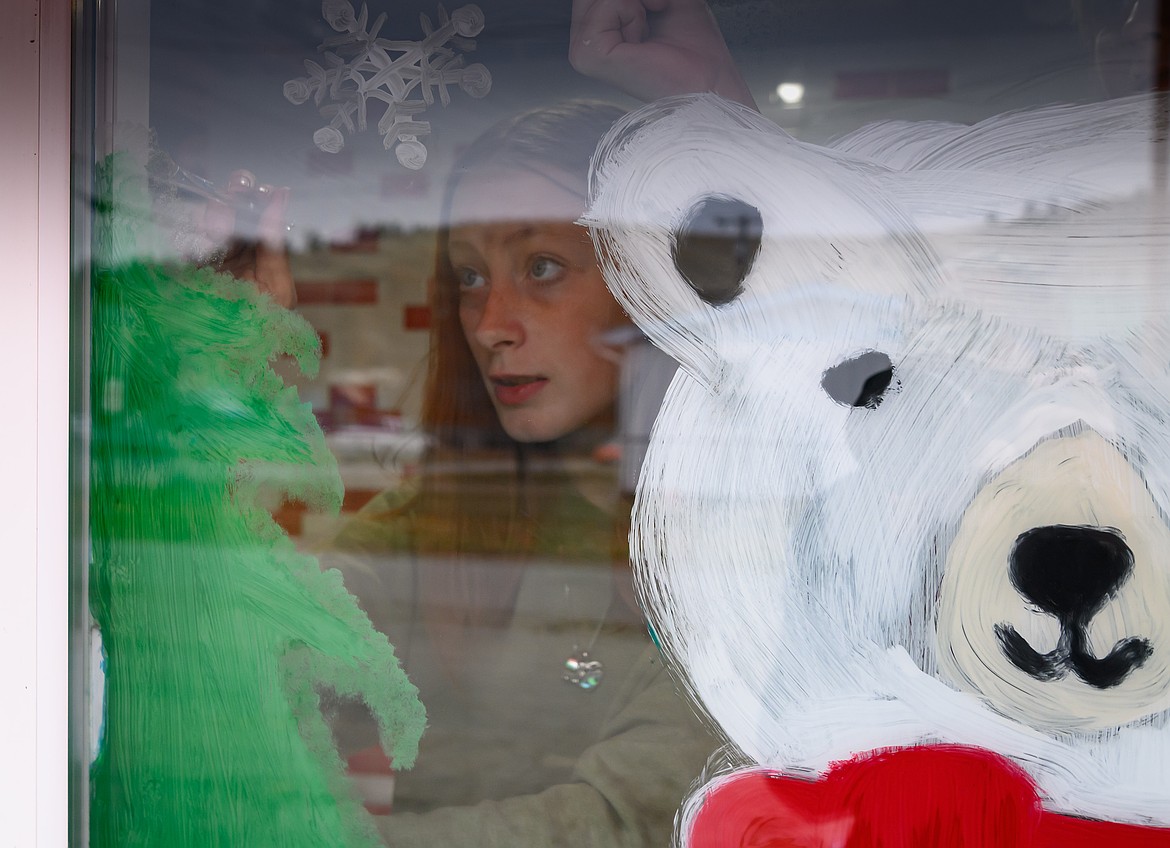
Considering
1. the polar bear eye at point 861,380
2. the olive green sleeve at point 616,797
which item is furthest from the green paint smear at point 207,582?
the polar bear eye at point 861,380

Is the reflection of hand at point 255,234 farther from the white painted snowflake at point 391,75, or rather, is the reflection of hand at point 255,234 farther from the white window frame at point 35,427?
the white window frame at point 35,427

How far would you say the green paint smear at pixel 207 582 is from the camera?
1518 millimetres

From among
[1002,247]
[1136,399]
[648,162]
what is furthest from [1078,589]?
[648,162]

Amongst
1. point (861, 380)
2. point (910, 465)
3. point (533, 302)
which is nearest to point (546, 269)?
point (533, 302)

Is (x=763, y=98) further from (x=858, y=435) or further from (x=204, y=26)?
(x=204, y=26)

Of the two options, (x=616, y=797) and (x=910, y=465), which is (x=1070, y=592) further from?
(x=616, y=797)

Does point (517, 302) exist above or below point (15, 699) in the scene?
above

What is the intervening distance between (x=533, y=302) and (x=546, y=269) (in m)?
0.06

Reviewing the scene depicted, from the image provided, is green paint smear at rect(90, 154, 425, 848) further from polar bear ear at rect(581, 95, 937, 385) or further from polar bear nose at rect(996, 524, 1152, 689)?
polar bear nose at rect(996, 524, 1152, 689)

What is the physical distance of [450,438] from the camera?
1.48 m

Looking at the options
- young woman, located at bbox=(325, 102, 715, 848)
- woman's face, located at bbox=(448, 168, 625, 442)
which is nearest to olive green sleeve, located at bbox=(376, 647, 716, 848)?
young woman, located at bbox=(325, 102, 715, 848)

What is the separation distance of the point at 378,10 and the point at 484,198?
370 mm

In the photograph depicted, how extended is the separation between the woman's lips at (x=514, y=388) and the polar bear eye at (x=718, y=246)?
30 cm

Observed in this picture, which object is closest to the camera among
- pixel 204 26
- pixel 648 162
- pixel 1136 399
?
pixel 1136 399
